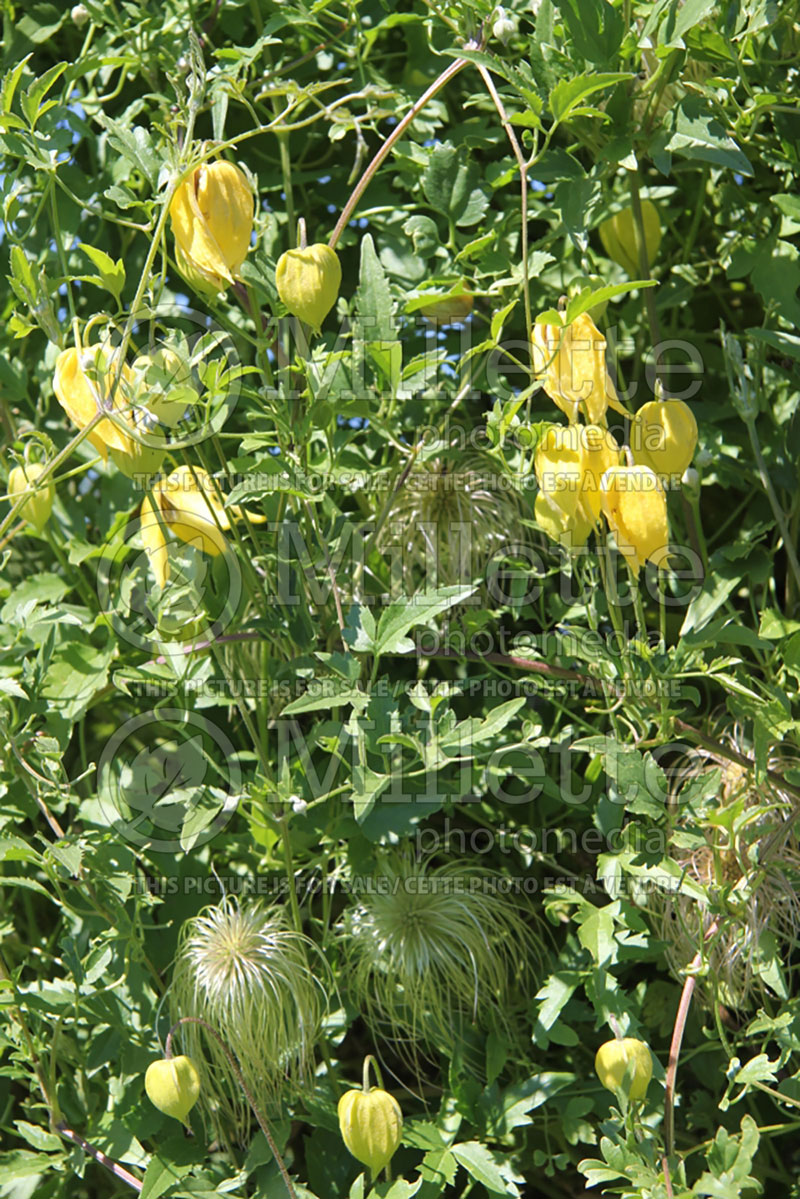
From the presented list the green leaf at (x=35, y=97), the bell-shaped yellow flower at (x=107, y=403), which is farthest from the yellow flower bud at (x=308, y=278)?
the green leaf at (x=35, y=97)

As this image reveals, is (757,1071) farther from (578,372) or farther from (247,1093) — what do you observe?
(578,372)

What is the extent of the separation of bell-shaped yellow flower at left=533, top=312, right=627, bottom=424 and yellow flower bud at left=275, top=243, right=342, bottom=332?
0.57 feet

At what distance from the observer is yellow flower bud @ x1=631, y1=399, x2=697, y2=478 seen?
0.92 metres

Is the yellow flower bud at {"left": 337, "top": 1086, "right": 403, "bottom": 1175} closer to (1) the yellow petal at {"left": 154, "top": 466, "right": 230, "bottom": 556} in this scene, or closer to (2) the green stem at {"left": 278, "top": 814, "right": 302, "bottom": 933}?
(2) the green stem at {"left": 278, "top": 814, "right": 302, "bottom": 933}

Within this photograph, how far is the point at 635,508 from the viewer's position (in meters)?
0.87

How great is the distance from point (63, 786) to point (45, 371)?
1.55 ft

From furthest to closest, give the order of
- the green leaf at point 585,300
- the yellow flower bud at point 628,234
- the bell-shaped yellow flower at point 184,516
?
the yellow flower bud at point 628,234
the bell-shaped yellow flower at point 184,516
the green leaf at point 585,300

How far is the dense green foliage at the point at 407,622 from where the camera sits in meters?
0.97

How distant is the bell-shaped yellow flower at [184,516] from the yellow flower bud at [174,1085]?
1.33ft

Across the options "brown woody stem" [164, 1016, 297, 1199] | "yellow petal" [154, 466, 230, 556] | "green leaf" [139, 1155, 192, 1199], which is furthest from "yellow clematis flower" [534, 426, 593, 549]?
"green leaf" [139, 1155, 192, 1199]

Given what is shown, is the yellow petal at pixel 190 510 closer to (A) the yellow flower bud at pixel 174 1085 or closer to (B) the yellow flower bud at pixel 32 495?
(B) the yellow flower bud at pixel 32 495

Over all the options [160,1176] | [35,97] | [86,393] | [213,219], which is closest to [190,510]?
[86,393]

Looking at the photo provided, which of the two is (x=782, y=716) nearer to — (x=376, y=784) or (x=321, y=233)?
(x=376, y=784)

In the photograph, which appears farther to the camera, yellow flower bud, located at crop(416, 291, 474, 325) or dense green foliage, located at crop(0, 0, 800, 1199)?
yellow flower bud, located at crop(416, 291, 474, 325)
